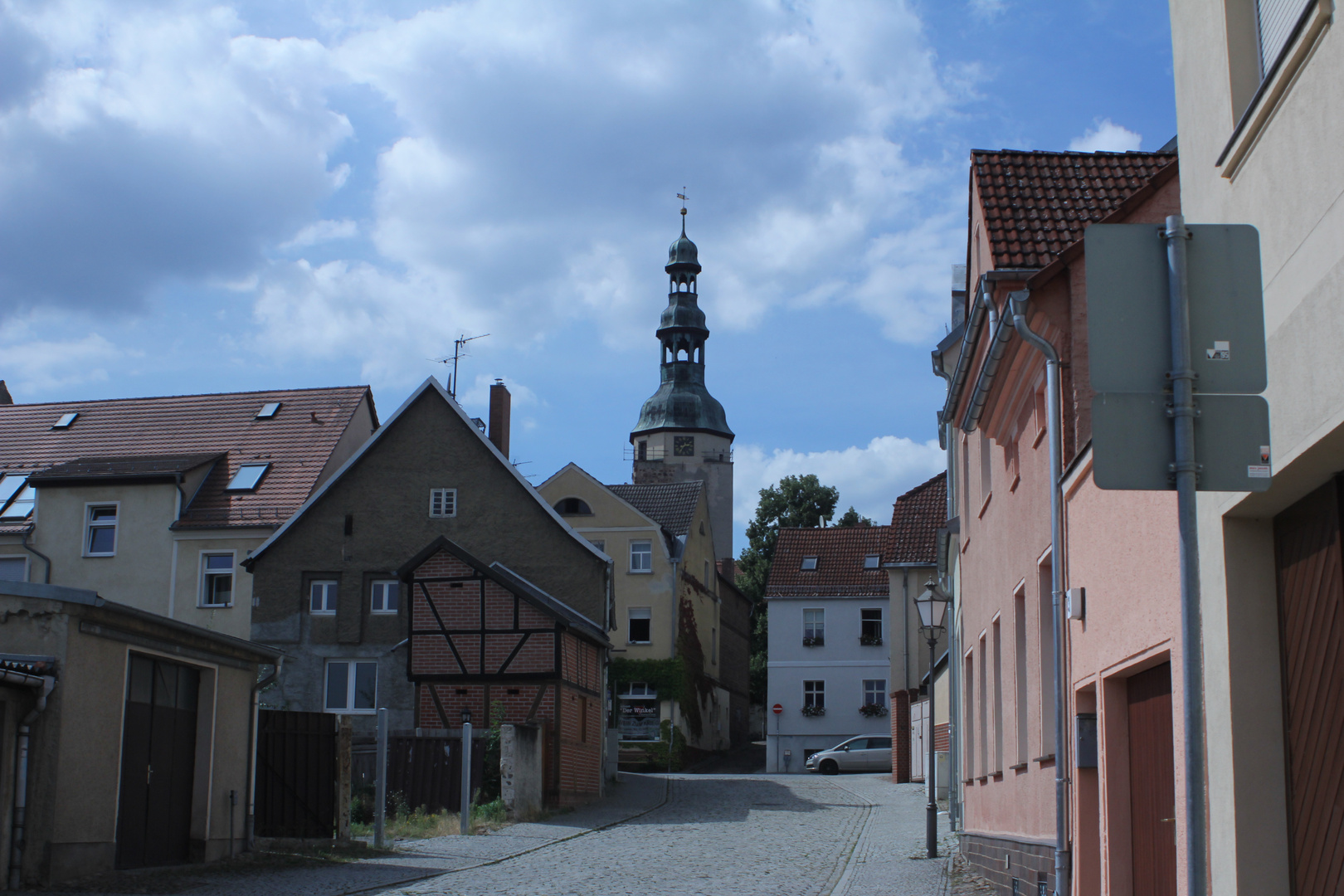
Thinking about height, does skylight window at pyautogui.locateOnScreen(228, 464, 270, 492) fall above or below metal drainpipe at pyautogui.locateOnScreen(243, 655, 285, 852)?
above

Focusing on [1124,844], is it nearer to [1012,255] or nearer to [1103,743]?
[1103,743]

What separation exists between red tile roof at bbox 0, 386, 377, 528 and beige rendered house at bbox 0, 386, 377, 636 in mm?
48

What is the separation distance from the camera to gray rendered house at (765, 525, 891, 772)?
4791cm

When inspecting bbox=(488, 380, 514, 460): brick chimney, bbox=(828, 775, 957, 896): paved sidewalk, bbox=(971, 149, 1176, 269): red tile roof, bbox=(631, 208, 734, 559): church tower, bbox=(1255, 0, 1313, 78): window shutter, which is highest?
bbox=(631, 208, 734, 559): church tower

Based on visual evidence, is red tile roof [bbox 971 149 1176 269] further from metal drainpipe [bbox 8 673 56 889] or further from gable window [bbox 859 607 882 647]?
gable window [bbox 859 607 882 647]

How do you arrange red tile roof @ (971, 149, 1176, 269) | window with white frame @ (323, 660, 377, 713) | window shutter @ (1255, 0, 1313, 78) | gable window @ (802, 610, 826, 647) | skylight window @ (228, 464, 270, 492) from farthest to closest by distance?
gable window @ (802, 610, 826, 647) → skylight window @ (228, 464, 270, 492) → window with white frame @ (323, 660, 377, 713) → red tile roof @ (971, 149, 1176, 269) → window shutter @ (1255, 0, 1313, 78)

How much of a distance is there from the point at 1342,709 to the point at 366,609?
29814 millimetres

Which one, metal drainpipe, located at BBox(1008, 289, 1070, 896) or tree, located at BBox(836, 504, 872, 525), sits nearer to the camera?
metal drainpipe, located at BBox(1008, 289, 1070, 896)

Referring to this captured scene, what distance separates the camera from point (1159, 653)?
7.22m

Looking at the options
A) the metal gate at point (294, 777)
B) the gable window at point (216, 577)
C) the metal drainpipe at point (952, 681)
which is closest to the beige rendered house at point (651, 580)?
the gable window at point (216, 577)

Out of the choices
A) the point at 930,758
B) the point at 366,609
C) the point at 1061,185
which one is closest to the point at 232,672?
the point at 930,758

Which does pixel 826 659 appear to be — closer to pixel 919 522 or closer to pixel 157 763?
pixel 919 522

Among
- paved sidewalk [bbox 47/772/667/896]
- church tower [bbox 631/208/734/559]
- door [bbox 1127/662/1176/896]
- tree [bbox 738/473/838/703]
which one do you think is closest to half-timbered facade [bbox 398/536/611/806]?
paved sidewalk [bbox 47/772/667/896]

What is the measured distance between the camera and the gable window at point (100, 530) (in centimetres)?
3500
